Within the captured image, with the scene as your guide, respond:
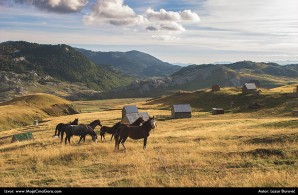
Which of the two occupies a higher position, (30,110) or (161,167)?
(161,167)

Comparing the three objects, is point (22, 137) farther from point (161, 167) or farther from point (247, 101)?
point (247, 101)

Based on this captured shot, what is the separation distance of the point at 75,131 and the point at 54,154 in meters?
6.66

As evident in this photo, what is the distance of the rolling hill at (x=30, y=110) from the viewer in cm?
10706

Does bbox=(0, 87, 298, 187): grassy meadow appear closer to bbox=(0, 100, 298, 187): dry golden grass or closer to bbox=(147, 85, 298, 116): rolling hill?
bbox=(0, 100, 298, 187): dry golden grass

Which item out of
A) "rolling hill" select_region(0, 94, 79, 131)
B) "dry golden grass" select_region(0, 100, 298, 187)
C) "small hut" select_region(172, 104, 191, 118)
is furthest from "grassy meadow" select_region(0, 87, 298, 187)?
"rolling hill" select_region(0, 94, 79, 131)

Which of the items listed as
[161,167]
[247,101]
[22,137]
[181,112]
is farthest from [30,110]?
[161,167]

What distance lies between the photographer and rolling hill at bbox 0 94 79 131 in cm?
10706

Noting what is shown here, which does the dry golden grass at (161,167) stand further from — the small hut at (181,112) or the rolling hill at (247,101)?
the small hut at (181,112)

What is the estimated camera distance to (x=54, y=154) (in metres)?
22.7

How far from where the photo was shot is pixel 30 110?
4879 inches

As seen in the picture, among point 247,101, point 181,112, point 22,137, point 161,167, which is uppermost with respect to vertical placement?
point 161,167

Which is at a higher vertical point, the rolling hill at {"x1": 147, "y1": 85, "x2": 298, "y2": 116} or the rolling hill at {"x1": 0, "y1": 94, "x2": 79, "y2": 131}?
the rolling hill at {"x1": 147, "y1": 85, "x2": 298, "y2": 116}

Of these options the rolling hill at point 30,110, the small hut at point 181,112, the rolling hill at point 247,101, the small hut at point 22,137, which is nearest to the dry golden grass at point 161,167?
the small hut at point 22,137

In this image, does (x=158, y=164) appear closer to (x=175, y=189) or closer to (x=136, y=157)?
(x=136, y=157)
